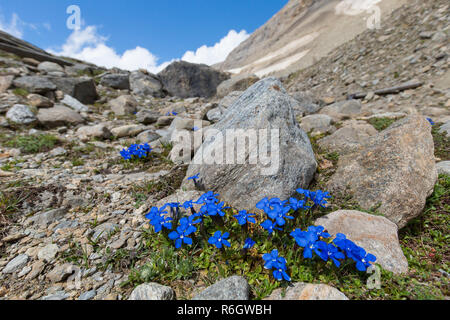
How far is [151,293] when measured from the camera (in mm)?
2033

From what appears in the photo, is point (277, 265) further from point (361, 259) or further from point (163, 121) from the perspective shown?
point (163, 121)

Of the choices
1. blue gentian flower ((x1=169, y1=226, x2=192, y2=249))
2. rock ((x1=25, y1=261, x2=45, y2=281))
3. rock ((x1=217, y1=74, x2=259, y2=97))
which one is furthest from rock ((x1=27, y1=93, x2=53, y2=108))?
blue gentian flower ((x1=169, y1=226, x2=192, y2=249))

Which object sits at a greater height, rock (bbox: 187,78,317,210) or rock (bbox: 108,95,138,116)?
rock (bbox: 108,95,138,116)

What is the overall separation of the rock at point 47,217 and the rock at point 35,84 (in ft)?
26.2

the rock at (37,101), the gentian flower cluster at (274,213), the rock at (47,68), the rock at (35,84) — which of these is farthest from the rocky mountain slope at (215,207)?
the rock at (47,68)

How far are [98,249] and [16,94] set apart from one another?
884cm

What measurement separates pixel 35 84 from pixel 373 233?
1197 centimetres

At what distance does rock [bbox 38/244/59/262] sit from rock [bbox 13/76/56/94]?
345 inches

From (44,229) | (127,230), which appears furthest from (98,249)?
(44,229)

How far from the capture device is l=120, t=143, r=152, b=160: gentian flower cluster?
5043 mm

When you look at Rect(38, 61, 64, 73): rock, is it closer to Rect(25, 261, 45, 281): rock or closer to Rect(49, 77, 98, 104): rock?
Rect(49, 77, 98, 104): rock

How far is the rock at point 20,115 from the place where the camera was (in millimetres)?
6824

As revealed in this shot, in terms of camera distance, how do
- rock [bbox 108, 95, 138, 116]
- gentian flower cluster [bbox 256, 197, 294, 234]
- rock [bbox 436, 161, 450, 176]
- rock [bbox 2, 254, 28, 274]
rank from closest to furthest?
gentian flower cluster [bbox 256, 197, 294, 234] → rock [bbox 2, 254, 28, 274] → rock [bbox 436, 161, 450, 176] → rock [bbox 108, 95, 138, 116]
